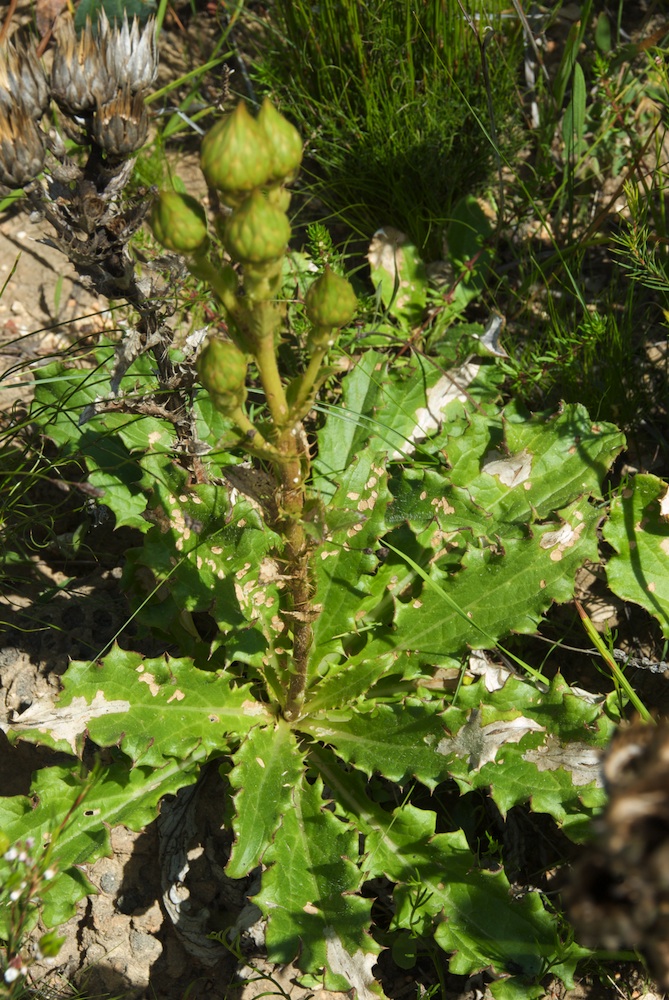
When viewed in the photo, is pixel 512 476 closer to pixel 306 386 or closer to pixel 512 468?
pixel 512 468

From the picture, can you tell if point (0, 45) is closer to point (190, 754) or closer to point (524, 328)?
point (190, 754)

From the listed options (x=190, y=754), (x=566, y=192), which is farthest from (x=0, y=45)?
(x=566, y=192)

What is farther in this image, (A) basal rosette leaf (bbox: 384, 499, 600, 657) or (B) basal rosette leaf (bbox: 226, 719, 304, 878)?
(A) basal rosette leaf (bbox: 384, 499, 600, 657)

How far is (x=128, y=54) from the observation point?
202 centimetres

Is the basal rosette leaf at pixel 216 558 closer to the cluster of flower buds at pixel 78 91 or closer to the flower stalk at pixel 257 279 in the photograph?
the flower stalk at pixel 257 279

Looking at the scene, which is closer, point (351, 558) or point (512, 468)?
point (351, 558)

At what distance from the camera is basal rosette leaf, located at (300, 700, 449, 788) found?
8.50ft

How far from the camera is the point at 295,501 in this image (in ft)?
6.48

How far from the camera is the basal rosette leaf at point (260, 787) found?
2.44 metres

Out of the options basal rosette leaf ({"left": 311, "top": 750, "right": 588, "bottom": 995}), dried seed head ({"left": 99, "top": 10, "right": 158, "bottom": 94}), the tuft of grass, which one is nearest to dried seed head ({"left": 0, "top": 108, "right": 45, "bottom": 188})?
dried seed head ({"left": 99, "top": 10, "right": 158, "bottom": 94})

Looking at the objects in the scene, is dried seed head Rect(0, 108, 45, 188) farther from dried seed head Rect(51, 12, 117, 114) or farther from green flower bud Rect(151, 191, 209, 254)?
green flower bud Rect(151, 191, 209, 254)

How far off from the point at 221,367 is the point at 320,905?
1664 millimetres

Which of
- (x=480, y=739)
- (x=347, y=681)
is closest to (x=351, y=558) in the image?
(x=347, y=681)

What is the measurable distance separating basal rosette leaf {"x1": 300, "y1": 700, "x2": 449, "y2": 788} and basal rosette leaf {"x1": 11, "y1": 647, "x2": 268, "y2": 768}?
0.30 m
